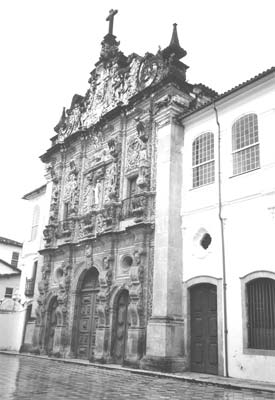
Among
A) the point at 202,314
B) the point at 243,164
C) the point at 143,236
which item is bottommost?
the point at 202,314

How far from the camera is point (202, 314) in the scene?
48.9 ft

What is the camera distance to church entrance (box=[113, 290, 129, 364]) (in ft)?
56.4

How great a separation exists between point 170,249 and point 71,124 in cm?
1229

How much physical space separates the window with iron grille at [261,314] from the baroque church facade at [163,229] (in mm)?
34

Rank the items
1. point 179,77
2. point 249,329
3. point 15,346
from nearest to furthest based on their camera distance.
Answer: point 249,329, point 179,77, point 15,346

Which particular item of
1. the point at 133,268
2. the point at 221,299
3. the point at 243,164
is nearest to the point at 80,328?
the point at 133,268

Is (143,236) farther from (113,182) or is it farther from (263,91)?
(263,91)

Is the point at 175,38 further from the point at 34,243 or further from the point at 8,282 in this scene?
the point at 8,282

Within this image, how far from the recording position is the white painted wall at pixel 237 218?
13.2 metres

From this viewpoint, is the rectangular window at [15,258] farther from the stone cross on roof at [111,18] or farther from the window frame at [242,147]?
the window frame at [242,147]

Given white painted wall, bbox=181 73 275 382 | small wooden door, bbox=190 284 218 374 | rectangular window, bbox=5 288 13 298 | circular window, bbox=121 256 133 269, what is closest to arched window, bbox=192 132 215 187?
white painted wall, bbox=181 73 275 382

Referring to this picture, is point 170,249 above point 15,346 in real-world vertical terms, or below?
above

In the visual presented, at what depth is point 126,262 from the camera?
Result: 18344mm

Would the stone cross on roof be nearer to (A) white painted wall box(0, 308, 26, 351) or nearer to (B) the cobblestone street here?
(A) white painted wall box(0, 308, 26, 351)
